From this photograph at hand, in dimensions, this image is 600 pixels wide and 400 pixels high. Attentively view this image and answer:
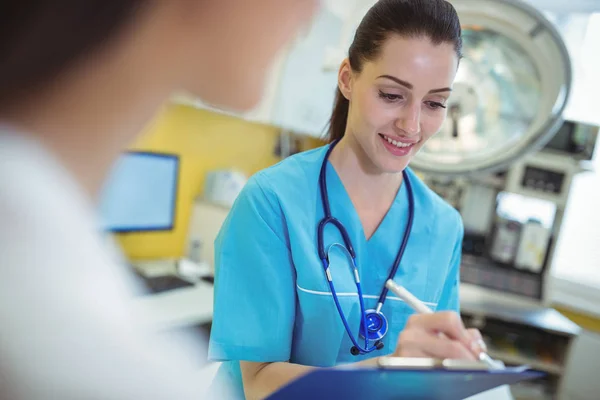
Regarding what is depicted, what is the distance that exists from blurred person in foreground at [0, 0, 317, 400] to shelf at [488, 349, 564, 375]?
6.71 feet

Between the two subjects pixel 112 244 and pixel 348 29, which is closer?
pixel 112 244

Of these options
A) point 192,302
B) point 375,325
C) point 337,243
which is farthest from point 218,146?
point 192,302

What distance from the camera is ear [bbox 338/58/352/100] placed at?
25.1 inches

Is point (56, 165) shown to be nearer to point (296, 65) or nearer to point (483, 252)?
point (296, 65)

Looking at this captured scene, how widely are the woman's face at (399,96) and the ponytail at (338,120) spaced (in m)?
0.07

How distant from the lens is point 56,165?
0.19 metres

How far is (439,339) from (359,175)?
1.17 ft

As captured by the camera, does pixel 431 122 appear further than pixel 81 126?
Yes

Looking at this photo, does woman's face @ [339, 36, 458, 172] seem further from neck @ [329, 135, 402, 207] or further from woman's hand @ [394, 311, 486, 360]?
woman's hand @ [394, 311, 486, 360]

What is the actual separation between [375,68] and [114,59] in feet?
1.48

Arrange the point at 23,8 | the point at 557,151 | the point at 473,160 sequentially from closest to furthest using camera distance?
the point at 23,8 → the point at 473,160 → the point at 557,151

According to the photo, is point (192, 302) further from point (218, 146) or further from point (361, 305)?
point (361, 305)

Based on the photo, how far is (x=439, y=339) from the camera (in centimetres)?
39

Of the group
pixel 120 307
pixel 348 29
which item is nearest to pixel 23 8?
pixel 120 307
